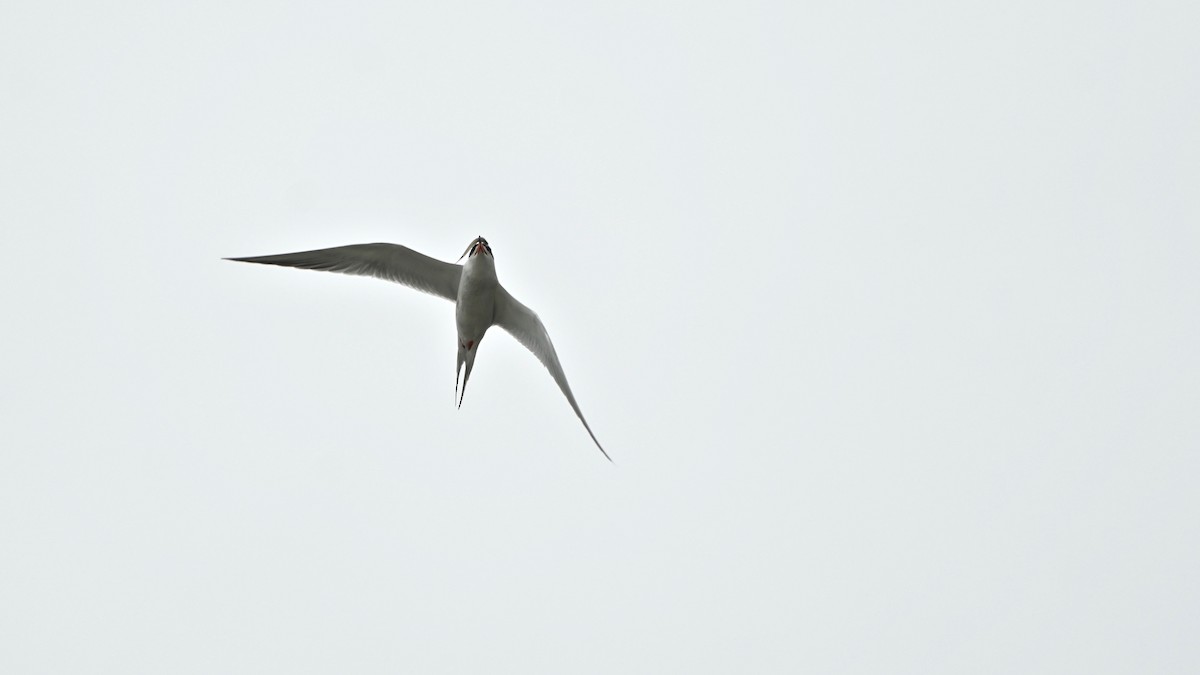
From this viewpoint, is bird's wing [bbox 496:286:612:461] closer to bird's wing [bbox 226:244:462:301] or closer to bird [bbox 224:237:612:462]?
bird [bbox 224:237:612:462]

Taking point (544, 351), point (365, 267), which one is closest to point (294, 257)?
point (365, 267)

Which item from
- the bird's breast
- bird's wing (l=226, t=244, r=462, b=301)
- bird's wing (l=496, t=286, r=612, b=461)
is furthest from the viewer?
bird's wing (l=496, t=286, r=612, b=461)

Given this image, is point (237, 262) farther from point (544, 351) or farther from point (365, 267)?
point (544, 351)

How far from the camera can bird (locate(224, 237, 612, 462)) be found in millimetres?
13250

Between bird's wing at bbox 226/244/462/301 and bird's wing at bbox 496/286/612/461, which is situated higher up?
bird's wing at bbox 226/244/462/301

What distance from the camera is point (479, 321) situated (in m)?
13.7

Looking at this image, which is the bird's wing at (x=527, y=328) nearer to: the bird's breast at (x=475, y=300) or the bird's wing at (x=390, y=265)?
the bird's breast at (x=475, y=300)

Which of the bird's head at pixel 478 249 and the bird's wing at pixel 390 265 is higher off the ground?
the bird's head at pixel 478 249

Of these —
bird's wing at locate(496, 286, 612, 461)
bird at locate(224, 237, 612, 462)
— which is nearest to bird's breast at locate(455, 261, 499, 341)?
bird at locate(224, 237, 612, 462)

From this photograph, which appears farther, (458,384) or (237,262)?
(458,384)

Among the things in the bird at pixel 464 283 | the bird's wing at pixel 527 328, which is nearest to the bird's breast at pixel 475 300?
the bird at pixel 464 283

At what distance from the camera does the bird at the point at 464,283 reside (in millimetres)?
13250

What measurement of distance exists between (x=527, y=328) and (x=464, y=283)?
1458 millimetres

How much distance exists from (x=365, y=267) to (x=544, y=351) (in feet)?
9.13
